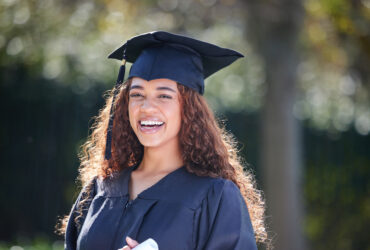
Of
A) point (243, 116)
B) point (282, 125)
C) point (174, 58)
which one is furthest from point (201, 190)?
point (243, 116)

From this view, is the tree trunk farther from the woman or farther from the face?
the face

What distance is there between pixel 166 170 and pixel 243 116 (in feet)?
16.0

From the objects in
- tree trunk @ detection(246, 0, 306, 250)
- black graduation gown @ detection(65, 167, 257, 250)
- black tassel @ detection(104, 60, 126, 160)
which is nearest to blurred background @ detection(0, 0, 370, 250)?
tree trunk @ detection(246, 0, 306, 250)

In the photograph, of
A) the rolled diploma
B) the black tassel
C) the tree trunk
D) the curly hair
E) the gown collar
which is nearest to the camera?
the rolled diploma

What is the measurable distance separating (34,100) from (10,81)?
389 millimetres

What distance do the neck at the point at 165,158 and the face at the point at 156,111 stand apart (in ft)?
0.21

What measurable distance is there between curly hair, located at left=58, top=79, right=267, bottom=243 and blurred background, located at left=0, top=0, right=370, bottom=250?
2.72m

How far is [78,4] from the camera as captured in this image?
6.76 metres

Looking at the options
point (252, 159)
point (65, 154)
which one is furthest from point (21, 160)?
point (252, 159)

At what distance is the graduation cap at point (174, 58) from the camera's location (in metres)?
2.67

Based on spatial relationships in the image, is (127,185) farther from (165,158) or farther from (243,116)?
(243,116)

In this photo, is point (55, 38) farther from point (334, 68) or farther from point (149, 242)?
point (149, 242)

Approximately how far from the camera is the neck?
2742 millimetres

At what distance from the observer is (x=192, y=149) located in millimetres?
2740
